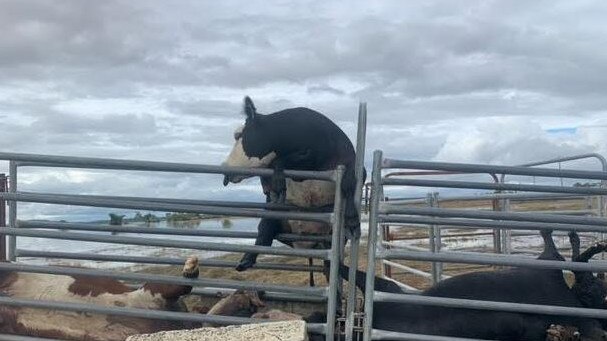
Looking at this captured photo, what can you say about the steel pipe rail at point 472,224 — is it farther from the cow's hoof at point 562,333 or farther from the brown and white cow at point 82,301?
the brown and white cow at point 82,301

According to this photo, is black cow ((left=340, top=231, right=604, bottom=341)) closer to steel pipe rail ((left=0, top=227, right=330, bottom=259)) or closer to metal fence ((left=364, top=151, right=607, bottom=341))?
metal fence ((left=364, top=151, right=607, bottom=341))

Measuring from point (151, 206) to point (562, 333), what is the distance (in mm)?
2559

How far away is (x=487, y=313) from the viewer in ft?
13.8

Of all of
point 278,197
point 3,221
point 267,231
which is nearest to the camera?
point 278,197

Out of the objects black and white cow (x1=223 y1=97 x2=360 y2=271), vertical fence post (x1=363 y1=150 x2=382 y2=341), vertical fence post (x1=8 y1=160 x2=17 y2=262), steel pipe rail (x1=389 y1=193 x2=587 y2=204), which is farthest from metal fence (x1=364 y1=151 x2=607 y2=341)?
vertical fence post (x1=8 y1=160 x2=17 y2=262)

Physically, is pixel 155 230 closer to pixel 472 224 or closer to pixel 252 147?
pixel 252 147

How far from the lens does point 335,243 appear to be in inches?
156

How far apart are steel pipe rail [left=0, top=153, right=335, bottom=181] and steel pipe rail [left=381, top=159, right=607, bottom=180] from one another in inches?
16.8

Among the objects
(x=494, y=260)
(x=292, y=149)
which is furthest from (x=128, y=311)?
(x=494, y=260)

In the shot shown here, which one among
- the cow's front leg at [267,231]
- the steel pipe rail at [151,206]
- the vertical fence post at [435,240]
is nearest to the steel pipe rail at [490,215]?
the steel pipe rail at [151,206]

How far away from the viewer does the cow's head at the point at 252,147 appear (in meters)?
4.83

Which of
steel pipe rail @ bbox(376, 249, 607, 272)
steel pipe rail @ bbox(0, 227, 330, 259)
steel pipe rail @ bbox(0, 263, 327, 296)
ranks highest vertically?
steel pipe rail @ bbox(0, 227, 330, 259)

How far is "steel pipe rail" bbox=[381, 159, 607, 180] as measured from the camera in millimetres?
3902

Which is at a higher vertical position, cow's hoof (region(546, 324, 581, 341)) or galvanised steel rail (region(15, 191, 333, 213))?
galvanised steel rail (region(15, 191, 333, 213))
